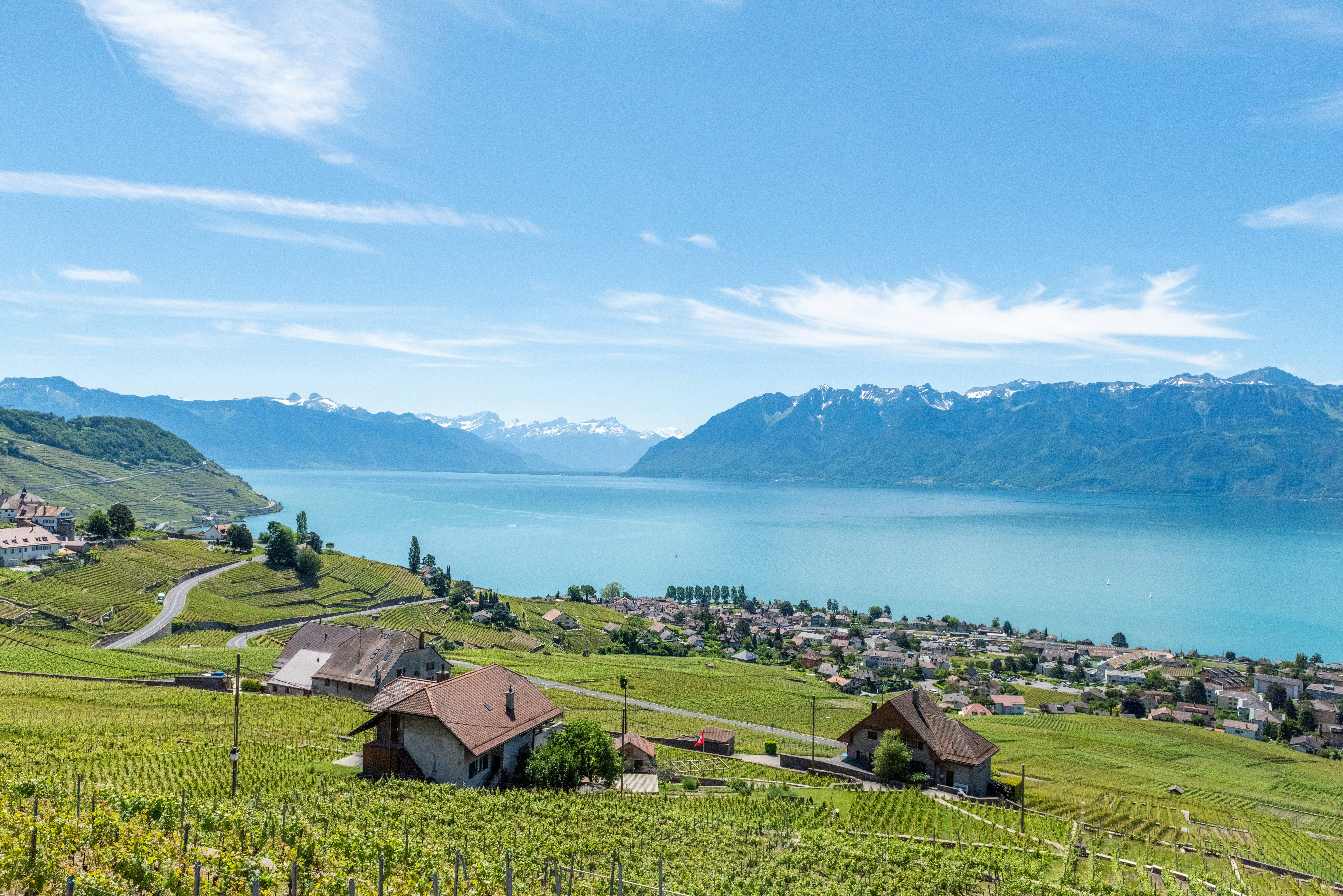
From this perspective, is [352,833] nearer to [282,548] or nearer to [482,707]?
[482,707]

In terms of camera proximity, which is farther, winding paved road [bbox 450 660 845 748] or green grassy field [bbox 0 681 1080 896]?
winding paved road [bbox 450 660 845 748]

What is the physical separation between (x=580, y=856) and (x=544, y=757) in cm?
953

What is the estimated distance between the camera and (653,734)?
47.2 meters

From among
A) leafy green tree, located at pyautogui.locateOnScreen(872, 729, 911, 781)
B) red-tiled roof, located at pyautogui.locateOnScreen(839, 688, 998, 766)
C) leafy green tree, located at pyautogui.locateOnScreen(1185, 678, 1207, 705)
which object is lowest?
leafy green tree, located at pyautogui.locateOnScreen(1185, 678, 1207, 705)

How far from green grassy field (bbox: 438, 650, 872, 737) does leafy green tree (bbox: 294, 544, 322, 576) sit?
1381 inches

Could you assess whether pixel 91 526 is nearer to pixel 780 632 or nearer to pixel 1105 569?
pixel 780 632

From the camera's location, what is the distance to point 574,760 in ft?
93.7

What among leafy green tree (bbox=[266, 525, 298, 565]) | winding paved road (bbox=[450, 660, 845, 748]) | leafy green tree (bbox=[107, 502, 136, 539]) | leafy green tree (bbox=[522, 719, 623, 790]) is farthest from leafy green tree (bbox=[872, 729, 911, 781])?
leafy green tree (bbox=[107, 502, 136, 539])

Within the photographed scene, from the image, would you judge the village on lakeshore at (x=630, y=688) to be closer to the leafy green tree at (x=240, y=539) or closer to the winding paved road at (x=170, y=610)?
the winding paved road at (x=170, y=610)

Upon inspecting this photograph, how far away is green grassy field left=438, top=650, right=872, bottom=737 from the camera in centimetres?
6228

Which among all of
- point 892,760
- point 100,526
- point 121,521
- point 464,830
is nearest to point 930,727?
point 892,760

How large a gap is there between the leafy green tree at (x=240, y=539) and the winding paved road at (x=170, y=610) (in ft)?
27.1

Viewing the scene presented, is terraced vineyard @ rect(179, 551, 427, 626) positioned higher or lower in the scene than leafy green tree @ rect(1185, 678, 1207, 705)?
higher

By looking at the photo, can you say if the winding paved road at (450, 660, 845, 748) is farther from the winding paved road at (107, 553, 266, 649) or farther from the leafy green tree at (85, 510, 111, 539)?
the leafy green tree at (85, 510, 111, 539)
